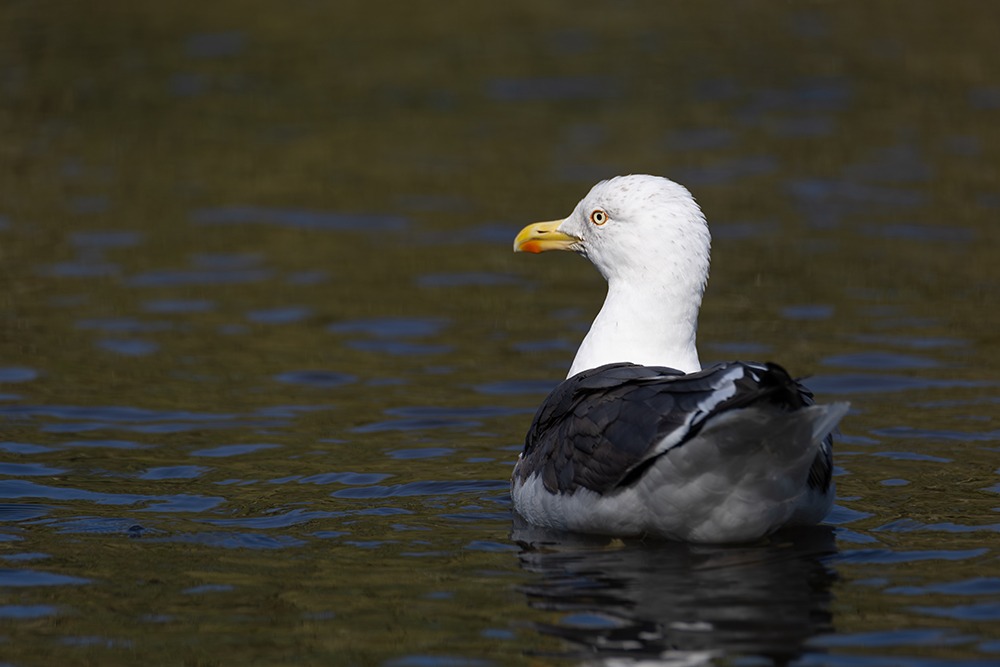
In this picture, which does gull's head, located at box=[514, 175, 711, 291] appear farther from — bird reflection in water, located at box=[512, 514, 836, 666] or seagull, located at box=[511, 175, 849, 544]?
bird reflection in water, located at box=[512, 514, 836, 666]

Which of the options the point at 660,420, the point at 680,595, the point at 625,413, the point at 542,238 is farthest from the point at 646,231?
the point at 680,595

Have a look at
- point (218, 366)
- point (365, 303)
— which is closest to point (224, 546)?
point (218, 366)

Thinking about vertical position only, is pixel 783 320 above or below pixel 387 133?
below

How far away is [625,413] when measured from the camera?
8031 millimetres

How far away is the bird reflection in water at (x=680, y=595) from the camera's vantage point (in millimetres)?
7035

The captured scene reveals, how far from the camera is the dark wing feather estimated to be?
7453mm

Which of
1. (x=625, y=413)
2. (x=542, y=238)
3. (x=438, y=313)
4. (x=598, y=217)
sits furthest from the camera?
(x=438, y=313)

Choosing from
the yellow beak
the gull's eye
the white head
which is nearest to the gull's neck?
the white head

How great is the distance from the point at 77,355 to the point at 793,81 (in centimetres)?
1237

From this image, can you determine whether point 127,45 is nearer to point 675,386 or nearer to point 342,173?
point 342,173

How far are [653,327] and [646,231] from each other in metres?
0.53

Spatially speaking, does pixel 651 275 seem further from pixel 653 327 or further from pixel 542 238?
pixel 542 238

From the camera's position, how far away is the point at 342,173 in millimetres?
19234

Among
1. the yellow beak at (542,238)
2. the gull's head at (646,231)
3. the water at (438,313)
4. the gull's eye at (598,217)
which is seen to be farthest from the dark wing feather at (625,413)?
the yellow beak at (542,238)
